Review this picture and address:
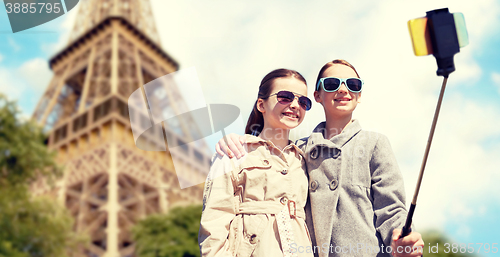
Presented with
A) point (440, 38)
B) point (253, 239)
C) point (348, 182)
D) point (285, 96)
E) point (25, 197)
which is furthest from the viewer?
point (25, 197)

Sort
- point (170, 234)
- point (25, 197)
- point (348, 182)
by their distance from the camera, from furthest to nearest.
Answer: point (170, 234) → point (25, 197) → point (348, 182)

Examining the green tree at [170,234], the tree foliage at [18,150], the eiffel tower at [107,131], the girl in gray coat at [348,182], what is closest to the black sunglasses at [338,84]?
the girl in gray coat at [348,182]

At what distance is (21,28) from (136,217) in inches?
517

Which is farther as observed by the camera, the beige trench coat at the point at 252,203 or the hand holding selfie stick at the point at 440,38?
the beige trench coat at the point at 252,203

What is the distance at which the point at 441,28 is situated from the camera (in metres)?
1.75

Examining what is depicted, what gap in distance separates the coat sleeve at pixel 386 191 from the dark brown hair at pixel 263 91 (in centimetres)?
62

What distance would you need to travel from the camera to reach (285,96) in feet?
8.38

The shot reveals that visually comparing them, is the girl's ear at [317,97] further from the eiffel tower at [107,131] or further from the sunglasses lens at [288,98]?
the eiffel tower at [107,131]

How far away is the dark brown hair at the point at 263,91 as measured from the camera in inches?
105

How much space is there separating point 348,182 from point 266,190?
1.51 ft

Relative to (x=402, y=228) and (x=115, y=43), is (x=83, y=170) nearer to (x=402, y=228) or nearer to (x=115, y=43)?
(x=115, y=43)

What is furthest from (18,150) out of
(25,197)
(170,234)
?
(170,234)

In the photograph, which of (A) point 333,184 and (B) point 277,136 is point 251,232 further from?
(B) point 277,136

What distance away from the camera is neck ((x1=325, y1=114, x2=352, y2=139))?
267cm
